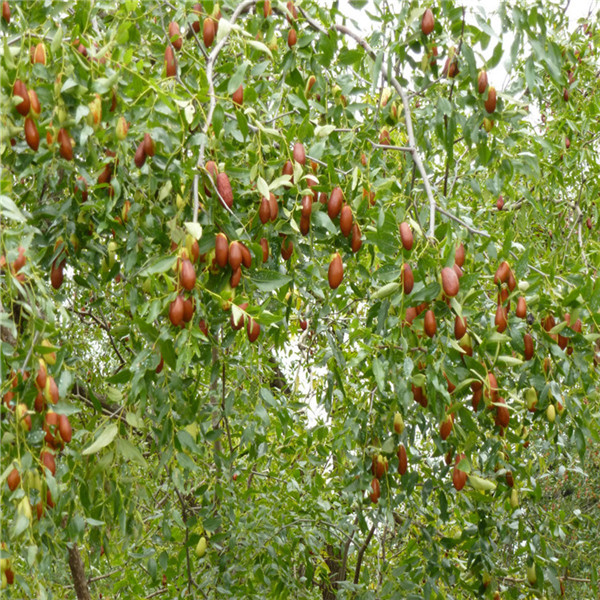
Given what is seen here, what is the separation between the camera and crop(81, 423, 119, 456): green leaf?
4.63ft

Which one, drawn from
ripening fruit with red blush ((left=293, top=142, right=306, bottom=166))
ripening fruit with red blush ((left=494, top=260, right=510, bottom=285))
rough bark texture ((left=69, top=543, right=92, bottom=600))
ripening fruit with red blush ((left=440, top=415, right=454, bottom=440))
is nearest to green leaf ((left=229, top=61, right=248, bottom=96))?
ripening fruit with red blush ((left=293, top=142, right=306, bottom=166))

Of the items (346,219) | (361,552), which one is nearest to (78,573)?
(361,552)

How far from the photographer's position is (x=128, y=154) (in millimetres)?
1663

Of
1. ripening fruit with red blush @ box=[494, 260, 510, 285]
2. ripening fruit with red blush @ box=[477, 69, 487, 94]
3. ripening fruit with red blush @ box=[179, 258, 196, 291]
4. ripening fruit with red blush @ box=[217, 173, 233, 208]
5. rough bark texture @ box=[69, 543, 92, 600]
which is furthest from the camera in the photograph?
rough bark texture @ box=[69, 543, 92, 600]

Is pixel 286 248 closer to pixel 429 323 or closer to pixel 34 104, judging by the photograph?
pixel 429 323

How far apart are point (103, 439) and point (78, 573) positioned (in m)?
1.39

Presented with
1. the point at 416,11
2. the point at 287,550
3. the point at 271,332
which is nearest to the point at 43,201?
the point at 271,332

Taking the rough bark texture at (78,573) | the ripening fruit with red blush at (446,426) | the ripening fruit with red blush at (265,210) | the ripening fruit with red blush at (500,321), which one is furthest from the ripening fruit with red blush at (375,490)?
the rough bark texture at (78,573)

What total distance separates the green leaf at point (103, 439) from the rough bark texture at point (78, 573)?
4.32ft

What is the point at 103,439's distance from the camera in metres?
1.43

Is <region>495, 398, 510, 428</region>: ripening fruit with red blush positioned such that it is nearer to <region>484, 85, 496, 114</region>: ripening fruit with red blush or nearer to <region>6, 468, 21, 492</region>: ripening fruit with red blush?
<region>484, 85, 496, 114</region>: ripening fruit with red blush

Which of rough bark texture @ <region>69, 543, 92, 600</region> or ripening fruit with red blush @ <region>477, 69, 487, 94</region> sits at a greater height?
ripening fruit with red blush @ <region>477, 69, 487, 94</region>

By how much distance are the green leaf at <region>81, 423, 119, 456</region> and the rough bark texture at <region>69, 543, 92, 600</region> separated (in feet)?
4.32

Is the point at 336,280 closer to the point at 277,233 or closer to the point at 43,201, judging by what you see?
the point at 277,233
